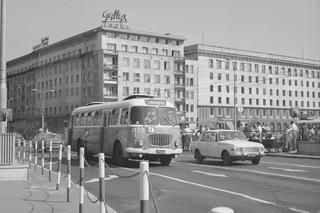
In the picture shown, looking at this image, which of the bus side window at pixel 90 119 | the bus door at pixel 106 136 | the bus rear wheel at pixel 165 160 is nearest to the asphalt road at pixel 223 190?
the bus rear wheel at pixel 165 160

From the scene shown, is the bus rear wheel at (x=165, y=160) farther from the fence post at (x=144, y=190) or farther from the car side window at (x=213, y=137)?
the fence post at (x=144, y=190)

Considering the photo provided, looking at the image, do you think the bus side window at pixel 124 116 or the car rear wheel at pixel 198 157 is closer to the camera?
the bus side window at pixel 124 116

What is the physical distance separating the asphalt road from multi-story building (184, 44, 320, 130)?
92.0 m

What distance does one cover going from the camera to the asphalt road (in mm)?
9601

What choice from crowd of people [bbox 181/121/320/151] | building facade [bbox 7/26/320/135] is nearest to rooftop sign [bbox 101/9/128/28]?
building facade [bbox 7/26/320/135]

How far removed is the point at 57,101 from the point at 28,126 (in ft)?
46.3

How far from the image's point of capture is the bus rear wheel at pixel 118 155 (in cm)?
2002

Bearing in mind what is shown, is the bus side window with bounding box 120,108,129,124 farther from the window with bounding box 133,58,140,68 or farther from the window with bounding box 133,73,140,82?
the window with bounding box 133,58,140,68

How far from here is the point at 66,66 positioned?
351ft

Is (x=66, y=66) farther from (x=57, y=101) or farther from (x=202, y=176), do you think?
(x=202, y=176)

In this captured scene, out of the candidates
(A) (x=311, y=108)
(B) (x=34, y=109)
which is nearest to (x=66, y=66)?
(B) (x=34, y=109)

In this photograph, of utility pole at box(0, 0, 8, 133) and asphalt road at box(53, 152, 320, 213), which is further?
utility pole at box(0, 0, 8, 133)

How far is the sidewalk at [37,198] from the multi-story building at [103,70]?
7872 cm

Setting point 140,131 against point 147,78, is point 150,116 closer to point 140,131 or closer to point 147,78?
point 140,131
